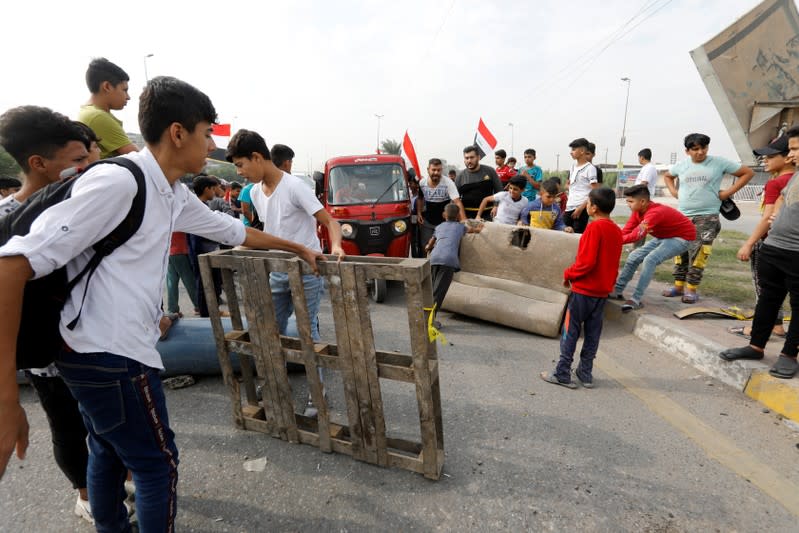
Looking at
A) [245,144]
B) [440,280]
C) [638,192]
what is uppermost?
[245,144]

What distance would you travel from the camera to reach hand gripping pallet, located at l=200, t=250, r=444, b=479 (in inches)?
80.3

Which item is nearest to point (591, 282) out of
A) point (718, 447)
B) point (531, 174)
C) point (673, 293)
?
point (718, 447)

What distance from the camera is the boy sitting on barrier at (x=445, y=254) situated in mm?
4570

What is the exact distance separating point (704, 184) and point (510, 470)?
4.42 m

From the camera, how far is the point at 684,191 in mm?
4957

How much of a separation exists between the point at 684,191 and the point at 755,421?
3.13m

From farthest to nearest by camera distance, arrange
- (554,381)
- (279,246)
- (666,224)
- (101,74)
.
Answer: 1. (666,224)
2. (554,381)
3. (101,74)
4. (279,246)

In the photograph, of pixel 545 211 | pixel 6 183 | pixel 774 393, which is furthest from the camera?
pixel 545 211

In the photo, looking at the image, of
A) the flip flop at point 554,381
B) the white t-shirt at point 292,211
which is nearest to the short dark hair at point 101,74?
the white t-shirt at point 292,211

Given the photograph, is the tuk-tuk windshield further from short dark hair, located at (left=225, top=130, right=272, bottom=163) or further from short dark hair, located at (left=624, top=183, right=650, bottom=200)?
short dark hair, located at (left=225, top=130, right=272, bottom=163)

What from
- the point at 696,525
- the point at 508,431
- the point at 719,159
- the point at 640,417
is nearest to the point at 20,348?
the point at 508,431

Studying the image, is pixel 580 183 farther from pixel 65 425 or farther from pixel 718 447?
pixel 65 425

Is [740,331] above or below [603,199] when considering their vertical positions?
below

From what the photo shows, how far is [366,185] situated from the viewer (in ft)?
20.8
